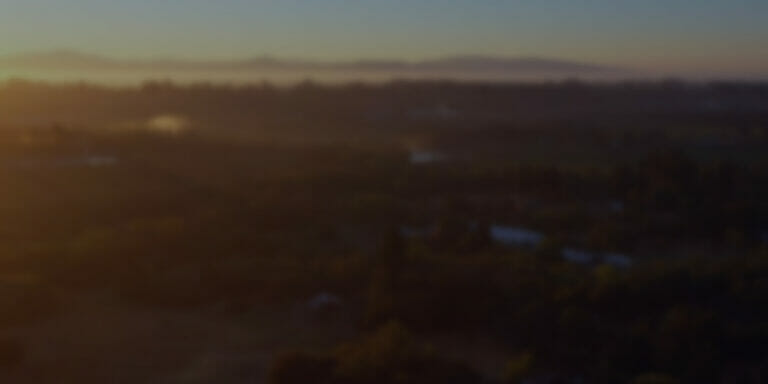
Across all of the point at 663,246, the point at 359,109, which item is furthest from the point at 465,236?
the point at 359,109

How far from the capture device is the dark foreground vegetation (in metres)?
11.5

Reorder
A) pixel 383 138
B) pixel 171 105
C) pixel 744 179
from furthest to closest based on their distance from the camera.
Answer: pixel 171 105
pixel 383 138
pixel 744 179

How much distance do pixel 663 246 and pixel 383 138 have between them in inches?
1330

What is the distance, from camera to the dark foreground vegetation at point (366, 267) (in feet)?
37.8

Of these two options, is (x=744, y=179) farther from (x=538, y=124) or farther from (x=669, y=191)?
(x=538, y=124)

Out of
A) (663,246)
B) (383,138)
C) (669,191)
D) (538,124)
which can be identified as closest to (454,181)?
(669,191)

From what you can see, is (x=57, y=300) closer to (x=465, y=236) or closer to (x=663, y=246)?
(x=465, y=236)

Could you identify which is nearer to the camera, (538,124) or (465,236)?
(465,236)

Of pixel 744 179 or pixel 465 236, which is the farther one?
pixel 744 179

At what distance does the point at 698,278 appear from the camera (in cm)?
1415

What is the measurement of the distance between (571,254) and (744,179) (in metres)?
11.2

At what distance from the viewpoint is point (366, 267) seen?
50.9 feet

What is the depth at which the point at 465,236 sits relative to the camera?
1839 centimetres

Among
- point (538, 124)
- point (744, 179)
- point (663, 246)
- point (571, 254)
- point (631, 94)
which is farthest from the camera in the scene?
point (631, 94)
